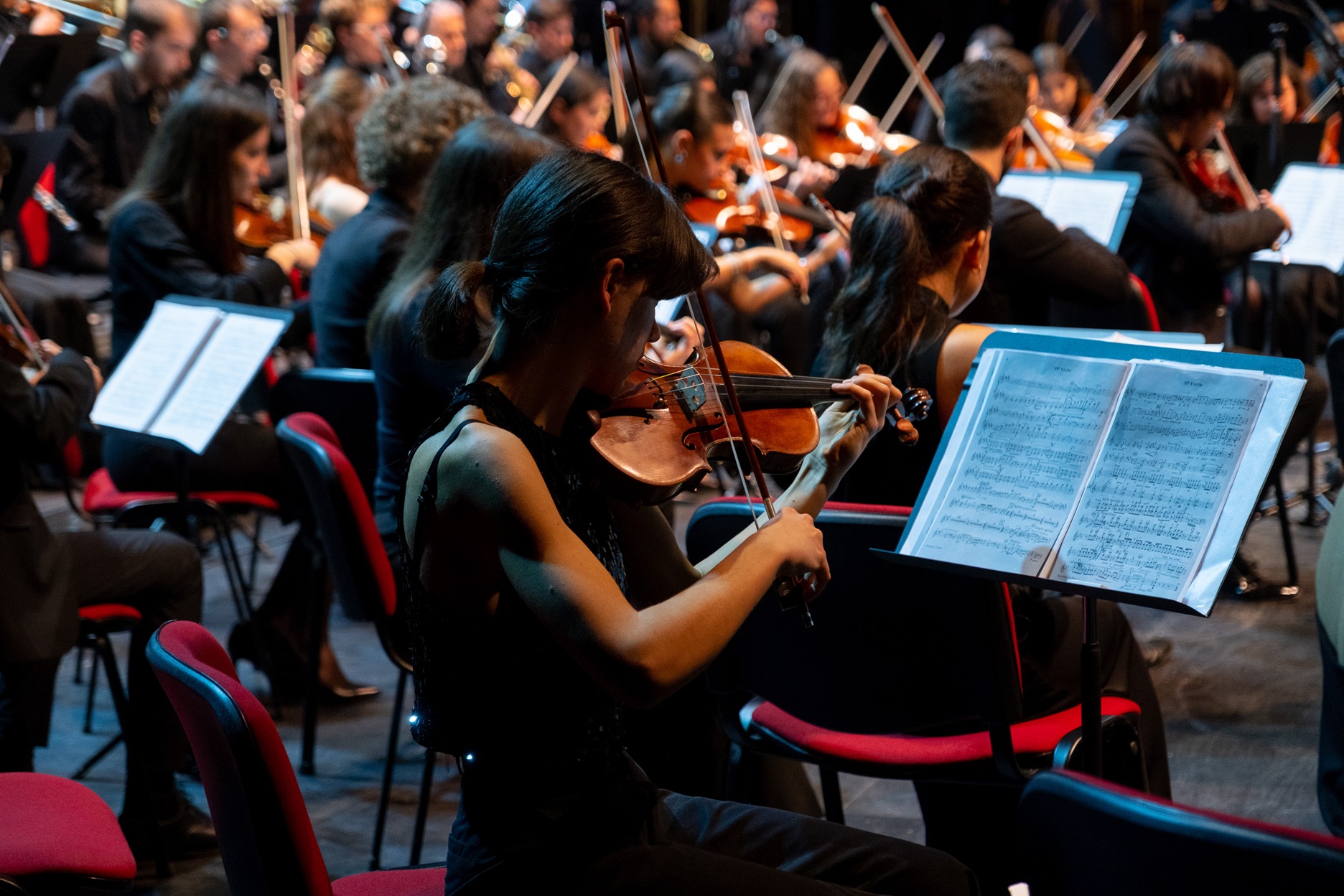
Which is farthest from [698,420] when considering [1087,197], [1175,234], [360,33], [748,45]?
[748,45]

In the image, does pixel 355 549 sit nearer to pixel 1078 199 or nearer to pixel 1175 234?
pixel 1078 199

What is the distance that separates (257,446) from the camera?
3.09 m

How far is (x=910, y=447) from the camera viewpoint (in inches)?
82.3

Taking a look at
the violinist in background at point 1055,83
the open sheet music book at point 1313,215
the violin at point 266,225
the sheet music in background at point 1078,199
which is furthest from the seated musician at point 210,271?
the violinist in background at point 1055,83

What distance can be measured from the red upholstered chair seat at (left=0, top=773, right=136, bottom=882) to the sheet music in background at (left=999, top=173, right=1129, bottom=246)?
2.65 meters

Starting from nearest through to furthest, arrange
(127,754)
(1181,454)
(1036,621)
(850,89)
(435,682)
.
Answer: (435,682) → (1181,454) → (1036,621) → (127,754) → (850,89)

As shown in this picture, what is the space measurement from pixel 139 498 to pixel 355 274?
0.69 metres

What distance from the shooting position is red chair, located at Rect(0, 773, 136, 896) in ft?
4.75

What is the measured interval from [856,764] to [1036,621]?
0.37 m

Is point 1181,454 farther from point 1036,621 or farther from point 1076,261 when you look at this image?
point 1076,261

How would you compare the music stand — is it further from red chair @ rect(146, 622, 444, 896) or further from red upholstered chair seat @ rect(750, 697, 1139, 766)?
red chair @ rect(146, 622, 444, 896)

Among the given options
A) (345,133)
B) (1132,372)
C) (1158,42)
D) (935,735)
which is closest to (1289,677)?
(935,735)

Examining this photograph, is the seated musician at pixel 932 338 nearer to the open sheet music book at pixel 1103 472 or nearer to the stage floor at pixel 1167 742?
the open sheet music book at pixel 1103 472

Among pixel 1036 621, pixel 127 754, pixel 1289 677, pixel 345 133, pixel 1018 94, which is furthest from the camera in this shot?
pixel 345 133
